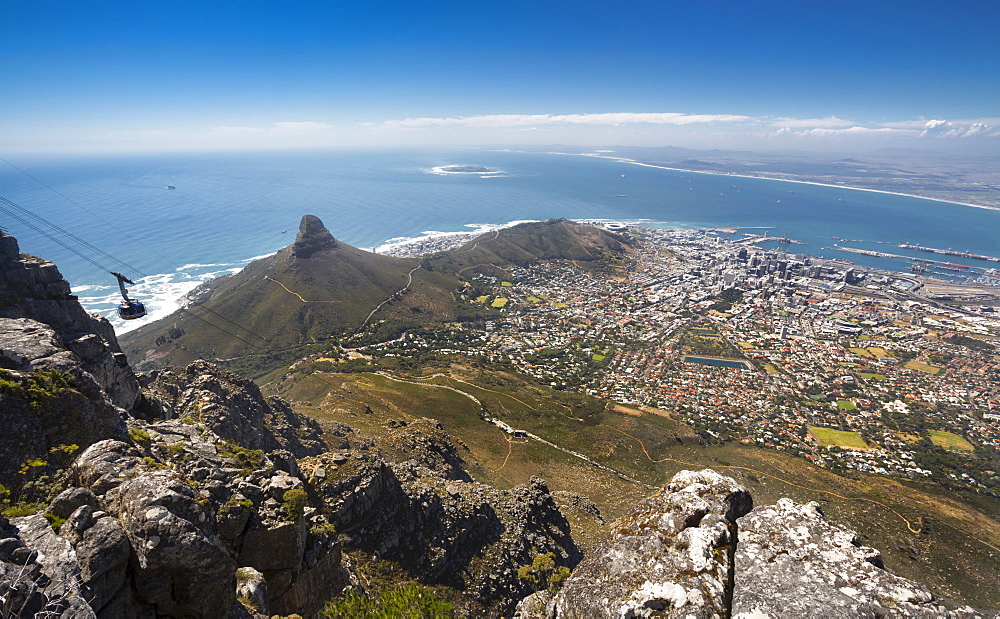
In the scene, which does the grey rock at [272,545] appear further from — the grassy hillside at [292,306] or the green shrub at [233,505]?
the grassy hillside at [292,306]

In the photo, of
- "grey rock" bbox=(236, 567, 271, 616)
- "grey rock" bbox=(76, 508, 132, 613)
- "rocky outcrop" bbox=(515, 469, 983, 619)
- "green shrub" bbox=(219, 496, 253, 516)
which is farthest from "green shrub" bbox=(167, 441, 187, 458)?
"rocky outcrop" bbox=(515, 469, 983, 619)

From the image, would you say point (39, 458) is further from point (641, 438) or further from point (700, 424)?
point (700, 424)

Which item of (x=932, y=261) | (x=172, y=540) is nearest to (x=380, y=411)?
(x=172, y=540)

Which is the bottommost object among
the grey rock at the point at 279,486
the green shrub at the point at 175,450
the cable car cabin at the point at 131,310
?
the grey rock at the point at 279,486

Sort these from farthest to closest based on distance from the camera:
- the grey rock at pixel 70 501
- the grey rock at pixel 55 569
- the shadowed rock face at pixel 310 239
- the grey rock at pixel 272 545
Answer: the shadowed rock face at pixel 310 239
the grey rock at pixel 272 545
the grey rock at pixel 70 501
the grey rock at pixel 55 569

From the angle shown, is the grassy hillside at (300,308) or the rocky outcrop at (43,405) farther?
the grassy hillside at (300,308)

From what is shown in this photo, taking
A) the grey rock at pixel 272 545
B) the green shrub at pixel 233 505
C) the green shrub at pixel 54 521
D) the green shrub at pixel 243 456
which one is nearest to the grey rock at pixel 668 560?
the grey rock at pixel 272 545
